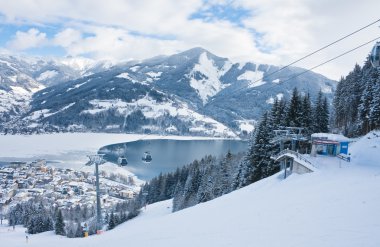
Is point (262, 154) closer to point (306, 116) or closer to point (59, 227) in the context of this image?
point (306, 116)

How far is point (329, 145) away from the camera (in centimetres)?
3098

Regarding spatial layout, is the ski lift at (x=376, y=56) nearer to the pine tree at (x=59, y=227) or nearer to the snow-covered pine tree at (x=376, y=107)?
the snow-covered pine tree at (x=376, y=107)

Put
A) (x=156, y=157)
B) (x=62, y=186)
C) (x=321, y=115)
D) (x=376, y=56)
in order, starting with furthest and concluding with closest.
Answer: (x=156, y=157) < (x=62, y=186) < (x=321, y=115) < (x=376, y=56)

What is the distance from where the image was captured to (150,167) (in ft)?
413

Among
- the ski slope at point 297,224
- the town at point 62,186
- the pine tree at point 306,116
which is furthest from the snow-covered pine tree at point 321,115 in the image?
the town at point 62,186

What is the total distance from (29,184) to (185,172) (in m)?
69.8

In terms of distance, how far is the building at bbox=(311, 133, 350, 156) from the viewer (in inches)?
1207

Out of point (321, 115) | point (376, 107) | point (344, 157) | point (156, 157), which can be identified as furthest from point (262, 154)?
point (156, 157)

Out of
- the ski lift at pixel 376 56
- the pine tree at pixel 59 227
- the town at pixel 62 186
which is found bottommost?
the town at pixel 62 186

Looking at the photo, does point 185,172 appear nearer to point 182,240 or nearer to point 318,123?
point 318,123

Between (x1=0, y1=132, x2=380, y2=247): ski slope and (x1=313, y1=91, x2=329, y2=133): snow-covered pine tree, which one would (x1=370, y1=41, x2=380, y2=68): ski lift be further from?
(x1=313, y1=91, x2=329, y2=133): snow-covered pine tree

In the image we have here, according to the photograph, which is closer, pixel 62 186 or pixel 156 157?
pixel 62 186

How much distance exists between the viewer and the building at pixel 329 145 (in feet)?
101

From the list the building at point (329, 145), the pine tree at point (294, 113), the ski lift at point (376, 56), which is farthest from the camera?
the pine tree at point (294, 113)
